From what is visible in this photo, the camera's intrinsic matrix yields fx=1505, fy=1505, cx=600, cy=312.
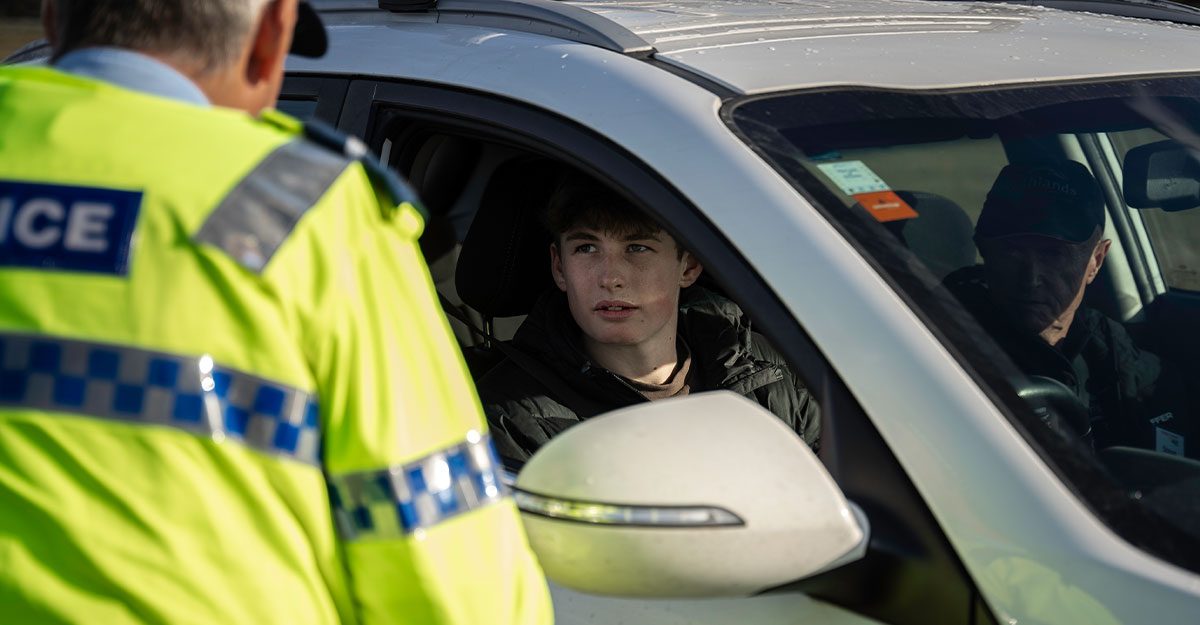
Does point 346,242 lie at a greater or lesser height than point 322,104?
greater

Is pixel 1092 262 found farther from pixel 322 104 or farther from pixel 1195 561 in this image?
pixel 322 104

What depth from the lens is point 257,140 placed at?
1.20m

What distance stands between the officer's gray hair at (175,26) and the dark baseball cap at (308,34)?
372 mm

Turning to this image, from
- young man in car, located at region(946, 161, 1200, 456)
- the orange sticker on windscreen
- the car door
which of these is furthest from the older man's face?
the car door

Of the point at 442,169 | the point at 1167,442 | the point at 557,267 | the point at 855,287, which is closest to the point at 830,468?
the point at 855,287

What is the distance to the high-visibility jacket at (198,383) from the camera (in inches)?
45.6

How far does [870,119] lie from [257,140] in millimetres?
1086

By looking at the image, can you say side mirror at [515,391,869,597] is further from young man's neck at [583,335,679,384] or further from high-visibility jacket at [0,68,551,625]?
young man's neck at [583,335,679,384]

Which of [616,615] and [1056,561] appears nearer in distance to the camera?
[1056,561]

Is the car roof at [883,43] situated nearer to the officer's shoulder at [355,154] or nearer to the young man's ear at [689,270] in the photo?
the young man's ear at [689,270]

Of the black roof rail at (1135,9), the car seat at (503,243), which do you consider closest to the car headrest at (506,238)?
the car seat at (503,243)

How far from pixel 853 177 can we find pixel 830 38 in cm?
48

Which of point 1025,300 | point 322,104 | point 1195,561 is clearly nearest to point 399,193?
point 1195,561

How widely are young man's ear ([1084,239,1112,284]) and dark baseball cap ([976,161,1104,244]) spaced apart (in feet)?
0.09
